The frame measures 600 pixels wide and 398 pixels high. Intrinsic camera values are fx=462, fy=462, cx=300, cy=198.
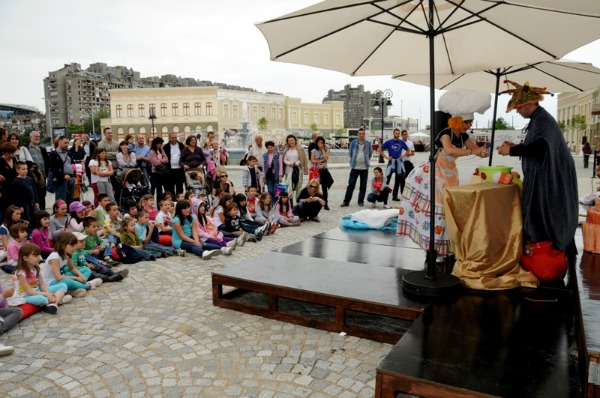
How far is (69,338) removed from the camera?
12.8 feet

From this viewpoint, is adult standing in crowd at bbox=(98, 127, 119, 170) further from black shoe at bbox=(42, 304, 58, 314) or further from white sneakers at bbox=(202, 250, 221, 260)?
black shoe at bbox=(42, 304, 58, 314)

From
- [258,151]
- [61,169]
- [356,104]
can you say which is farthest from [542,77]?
[356,104]

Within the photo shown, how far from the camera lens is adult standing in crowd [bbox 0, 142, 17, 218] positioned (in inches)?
279

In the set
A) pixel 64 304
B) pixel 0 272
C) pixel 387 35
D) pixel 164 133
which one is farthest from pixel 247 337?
pixel 164 133

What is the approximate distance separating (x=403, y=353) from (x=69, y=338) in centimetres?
281

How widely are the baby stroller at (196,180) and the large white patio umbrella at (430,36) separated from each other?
561 cm

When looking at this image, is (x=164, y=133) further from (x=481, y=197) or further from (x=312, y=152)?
(x=481, y=197)

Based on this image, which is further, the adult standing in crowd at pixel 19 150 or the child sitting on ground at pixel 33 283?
the adult standing in crowd at pixel 19 150

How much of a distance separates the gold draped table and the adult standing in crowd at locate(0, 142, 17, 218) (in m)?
6.56

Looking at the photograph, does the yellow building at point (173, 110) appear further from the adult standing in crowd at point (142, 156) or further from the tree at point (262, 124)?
the adult standing in crowd at point (142, 156)

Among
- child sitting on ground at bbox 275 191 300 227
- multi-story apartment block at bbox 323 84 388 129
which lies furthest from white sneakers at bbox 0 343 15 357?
multi-story apartment block at bbox 323 84 388 129

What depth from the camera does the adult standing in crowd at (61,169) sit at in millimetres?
8891

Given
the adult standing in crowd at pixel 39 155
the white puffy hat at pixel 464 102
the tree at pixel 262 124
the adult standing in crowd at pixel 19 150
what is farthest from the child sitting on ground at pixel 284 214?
the tree at pixel 262 124

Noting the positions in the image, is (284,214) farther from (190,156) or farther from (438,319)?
(438,319)
